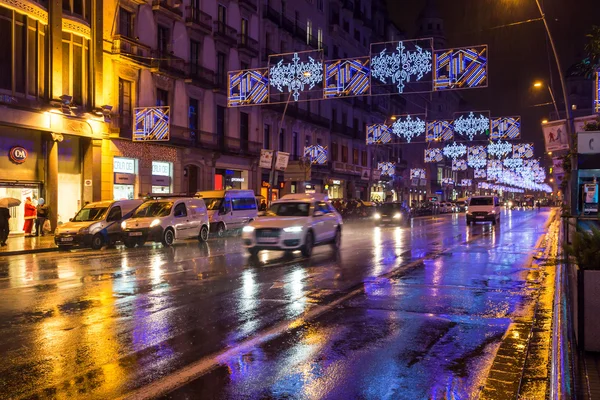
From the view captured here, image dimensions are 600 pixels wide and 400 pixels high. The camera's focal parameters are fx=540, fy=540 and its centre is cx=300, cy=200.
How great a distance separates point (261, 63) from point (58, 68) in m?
19.9

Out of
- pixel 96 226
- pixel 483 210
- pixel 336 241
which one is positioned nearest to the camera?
pixel 336 241

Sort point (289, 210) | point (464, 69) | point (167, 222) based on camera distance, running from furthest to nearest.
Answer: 1. point (167, 222)
2. point (464, 69)
3. point (289, 210)

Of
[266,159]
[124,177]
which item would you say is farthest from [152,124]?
[266,159]

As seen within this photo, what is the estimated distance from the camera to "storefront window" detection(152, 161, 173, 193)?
32.1 meters

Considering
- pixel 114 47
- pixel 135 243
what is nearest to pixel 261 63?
pixel 114 47

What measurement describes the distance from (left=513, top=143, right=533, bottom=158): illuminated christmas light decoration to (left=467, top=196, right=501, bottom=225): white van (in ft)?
36.2

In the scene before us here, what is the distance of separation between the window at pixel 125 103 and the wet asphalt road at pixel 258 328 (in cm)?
1617

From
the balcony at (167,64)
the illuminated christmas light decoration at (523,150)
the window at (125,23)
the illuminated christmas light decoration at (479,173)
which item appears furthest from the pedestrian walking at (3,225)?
the illuminated christmas light decoration at (479,173)

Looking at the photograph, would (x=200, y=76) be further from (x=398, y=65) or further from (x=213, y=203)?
(x=398, y=65)

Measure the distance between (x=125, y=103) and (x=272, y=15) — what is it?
60.4 ft

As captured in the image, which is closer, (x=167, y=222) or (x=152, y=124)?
(x=167, y=222)

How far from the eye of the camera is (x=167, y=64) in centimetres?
3183

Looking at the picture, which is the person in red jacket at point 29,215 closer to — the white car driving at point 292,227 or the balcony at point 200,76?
the white car driving at point 292,227

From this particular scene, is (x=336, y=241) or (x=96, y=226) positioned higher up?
(x=96, y=226)
